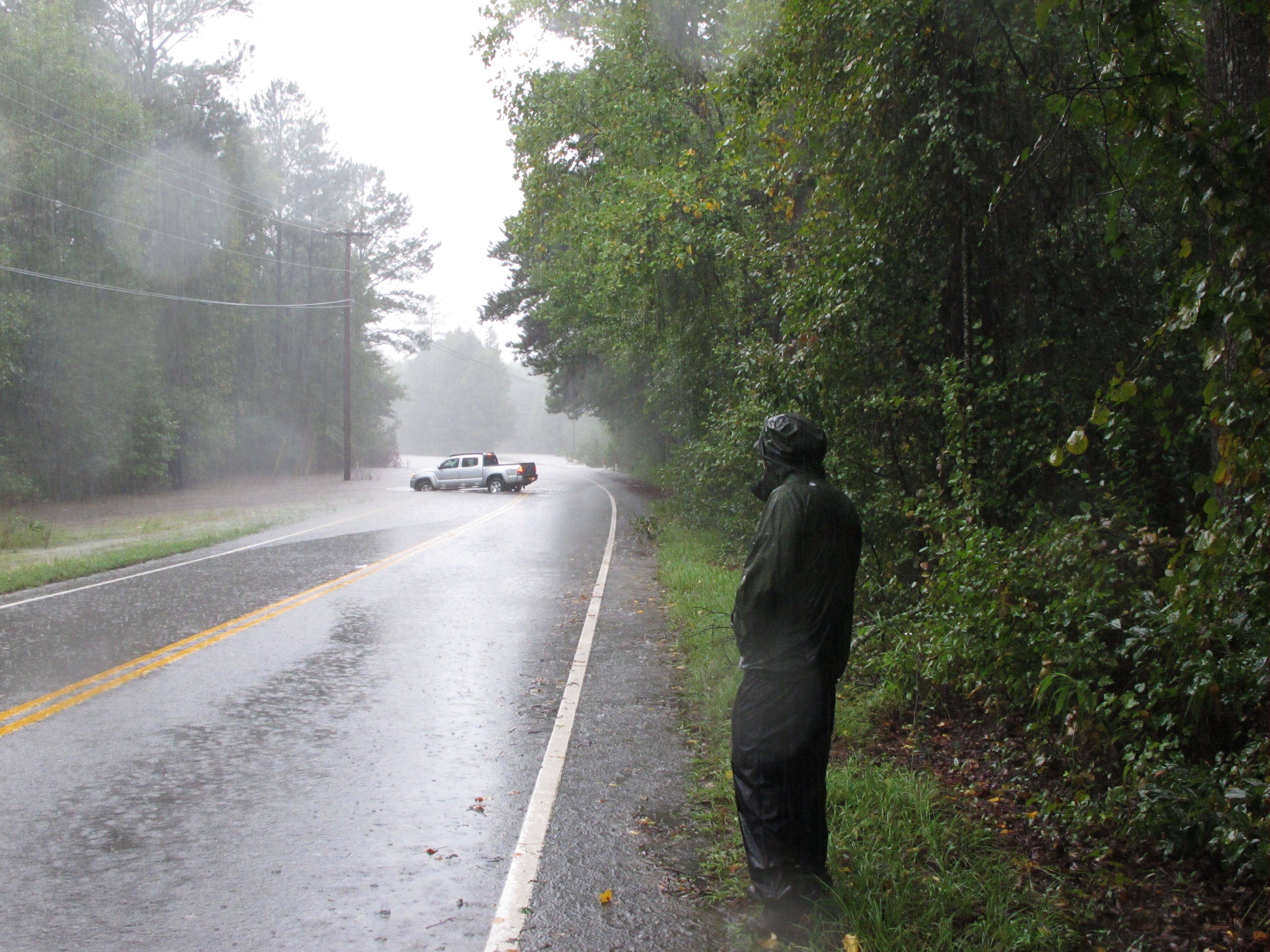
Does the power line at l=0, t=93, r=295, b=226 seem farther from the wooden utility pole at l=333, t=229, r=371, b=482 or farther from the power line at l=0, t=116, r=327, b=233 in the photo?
the wooden utility pole at l=333, t=229, r=371, b=482

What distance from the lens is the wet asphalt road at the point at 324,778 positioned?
403cm

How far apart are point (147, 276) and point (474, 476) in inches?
529

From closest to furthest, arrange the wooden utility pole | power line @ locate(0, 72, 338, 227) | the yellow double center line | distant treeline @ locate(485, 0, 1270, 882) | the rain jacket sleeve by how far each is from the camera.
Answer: distant treeline @ locate(485, 0, 1270, 882)
the rain jacket sleeve
the yellow double center line
power line @ locate(0, 72, 338, 227)
the wooden utility pole

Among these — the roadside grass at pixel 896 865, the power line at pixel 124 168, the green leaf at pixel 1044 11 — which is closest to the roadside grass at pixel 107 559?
the roadside grass at pixel 896 865

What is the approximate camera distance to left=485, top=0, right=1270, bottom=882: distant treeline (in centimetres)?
356

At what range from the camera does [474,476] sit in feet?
128

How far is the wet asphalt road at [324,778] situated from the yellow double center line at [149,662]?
0.13 meters

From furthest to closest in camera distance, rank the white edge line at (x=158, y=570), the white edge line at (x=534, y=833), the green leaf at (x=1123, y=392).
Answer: the white edge line at (x=158, y=570)
the white edge line at (x=534, y=833)
the green leaf at (x=1123, y=392)

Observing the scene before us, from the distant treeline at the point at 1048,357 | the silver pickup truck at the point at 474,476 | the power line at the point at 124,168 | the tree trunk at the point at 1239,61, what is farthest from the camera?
the silver pickup truck at the point at 474,476

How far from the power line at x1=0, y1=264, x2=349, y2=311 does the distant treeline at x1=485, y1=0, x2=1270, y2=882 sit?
76.4 feet

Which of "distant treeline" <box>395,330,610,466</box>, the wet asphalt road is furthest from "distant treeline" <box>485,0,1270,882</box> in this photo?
"distant treeline" <box>395,330,610,466</box>

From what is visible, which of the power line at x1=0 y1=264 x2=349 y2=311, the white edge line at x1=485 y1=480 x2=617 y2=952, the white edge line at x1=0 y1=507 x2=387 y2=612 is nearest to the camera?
the white edge line at x1=485 y1=480 x2=617 y2=952

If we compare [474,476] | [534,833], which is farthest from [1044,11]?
[474,476]

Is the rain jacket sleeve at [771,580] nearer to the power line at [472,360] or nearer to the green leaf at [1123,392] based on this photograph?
the green leaf at [1123,392]
